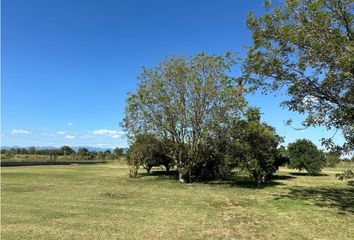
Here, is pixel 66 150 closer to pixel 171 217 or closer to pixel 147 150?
pixel 147 150


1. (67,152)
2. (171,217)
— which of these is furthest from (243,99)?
(67,152)

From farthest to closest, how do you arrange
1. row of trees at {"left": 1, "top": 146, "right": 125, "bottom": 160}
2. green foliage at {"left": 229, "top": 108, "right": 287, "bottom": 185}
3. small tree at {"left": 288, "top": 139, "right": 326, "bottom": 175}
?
row of trees at {"left": 1, "top": 146, "right": 125, "bottom": 160}
small tree at {"left": 288, "top": 139, "right": 326, "bottom": 175}
green foliage at {"left": 229, "top": 108, "right": 287, "bottom": 185}

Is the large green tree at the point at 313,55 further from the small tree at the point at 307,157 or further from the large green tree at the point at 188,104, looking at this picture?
the small tree at the point at 307,157

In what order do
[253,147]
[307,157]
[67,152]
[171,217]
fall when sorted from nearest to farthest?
[171,217] → [253,147] → [307,157] → [67,152]

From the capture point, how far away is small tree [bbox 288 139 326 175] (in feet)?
107

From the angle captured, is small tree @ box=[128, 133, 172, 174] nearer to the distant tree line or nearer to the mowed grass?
the distant tree line

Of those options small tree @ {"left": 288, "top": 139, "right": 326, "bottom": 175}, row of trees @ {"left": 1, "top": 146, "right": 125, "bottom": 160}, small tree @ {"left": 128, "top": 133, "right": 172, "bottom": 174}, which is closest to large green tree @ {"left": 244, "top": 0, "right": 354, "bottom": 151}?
small tree @ {"left": 128, "top": 133, "right": 172, "bottom": 174}

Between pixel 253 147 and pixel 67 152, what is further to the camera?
pixel 67 152

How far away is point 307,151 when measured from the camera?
3266cm

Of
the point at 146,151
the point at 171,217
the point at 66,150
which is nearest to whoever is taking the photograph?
the point at 171,217

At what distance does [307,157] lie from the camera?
32531mm

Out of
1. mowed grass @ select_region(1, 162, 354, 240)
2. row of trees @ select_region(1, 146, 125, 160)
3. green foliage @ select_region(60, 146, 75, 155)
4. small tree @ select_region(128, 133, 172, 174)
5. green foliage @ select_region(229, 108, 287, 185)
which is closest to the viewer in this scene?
mowed grass @ select_region(1, 162, 354, 240)

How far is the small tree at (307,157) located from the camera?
3262 cm

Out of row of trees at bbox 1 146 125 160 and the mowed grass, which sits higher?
row of trees at bbox 1 146 125 160
